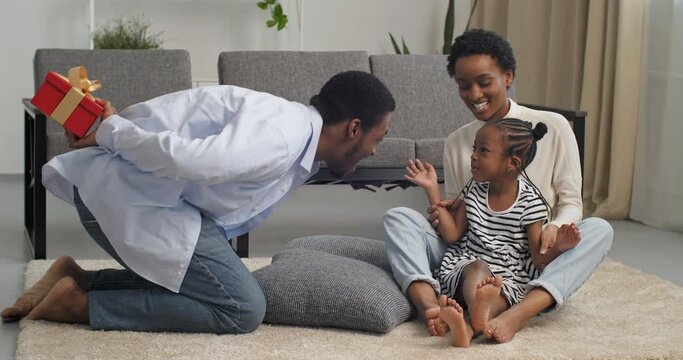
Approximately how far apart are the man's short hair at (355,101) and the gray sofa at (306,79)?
1.50 m

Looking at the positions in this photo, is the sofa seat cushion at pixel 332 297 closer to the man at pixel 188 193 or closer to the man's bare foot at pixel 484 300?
the man at pixel 188 193

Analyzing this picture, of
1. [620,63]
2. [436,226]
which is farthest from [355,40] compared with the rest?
[436,226]

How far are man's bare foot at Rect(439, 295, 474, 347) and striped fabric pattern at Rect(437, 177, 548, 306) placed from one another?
29cm

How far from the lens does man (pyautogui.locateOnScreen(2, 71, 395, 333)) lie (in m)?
2.56

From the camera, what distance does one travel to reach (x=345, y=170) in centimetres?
279

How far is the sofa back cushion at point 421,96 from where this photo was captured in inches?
189

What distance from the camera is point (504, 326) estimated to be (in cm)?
264

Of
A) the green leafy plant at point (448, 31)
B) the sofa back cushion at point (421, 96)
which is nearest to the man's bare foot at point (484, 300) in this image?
the sofa back cushion at point (421, 96)

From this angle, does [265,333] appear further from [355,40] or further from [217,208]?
[355,40]

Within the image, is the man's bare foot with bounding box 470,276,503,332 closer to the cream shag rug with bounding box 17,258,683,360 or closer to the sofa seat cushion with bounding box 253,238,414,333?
the cream shag rug with bounding box 17,258,683,360

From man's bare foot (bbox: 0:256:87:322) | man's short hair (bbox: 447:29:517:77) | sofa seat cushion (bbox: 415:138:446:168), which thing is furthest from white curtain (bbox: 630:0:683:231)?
man's bare foot (bbox: 0:256:87:322)

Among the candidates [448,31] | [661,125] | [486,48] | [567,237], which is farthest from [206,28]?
[567,237]

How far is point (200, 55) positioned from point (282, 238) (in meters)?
2.34

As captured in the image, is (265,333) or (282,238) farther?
(282,238)
